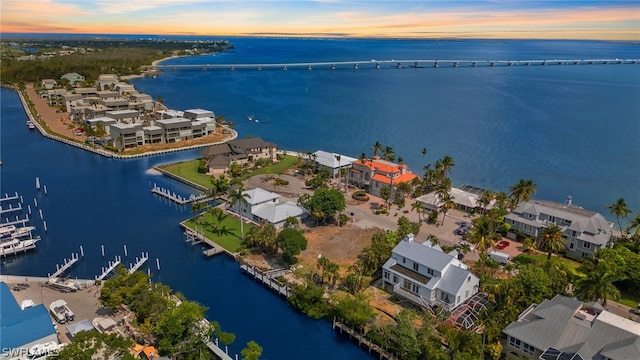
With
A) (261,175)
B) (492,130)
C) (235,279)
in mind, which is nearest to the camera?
(235,279)

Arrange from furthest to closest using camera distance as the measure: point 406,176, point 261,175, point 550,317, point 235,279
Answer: point 261,175
point 406,176
point 235,279
point 550,317

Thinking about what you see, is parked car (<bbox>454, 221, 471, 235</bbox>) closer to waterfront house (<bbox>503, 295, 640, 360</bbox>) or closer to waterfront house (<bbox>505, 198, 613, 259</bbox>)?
waterfront house (<bbox>505, 198, 613, 259</bbox>)

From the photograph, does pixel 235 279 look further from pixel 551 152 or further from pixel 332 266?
pixel 551 152

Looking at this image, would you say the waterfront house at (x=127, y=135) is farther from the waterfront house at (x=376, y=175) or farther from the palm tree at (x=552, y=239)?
the palm tree at (x=552, y=239)

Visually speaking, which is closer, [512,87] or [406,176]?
[406,176]

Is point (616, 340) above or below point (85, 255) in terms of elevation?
above

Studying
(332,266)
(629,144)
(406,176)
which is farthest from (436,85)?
(332,266)

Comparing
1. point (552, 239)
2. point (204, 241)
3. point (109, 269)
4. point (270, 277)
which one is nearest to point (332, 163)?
point (204, 241)
